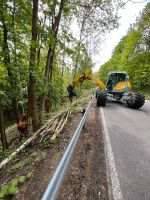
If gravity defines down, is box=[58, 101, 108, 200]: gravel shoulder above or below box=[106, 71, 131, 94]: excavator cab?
below

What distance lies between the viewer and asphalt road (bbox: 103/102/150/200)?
9.76 feet

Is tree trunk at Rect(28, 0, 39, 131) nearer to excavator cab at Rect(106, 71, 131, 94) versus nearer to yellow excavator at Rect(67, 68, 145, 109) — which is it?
yellow excavator at Rect(67, 68, 145, 109)

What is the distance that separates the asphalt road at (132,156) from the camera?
2.97 meters

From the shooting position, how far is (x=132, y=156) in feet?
14.0

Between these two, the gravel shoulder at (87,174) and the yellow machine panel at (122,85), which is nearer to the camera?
the gravel shoulder at (87,174)

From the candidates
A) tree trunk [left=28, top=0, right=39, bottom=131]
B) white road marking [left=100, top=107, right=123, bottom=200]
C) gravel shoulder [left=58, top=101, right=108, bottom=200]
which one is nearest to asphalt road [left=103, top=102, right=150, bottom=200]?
white road marking [left=100, top=107, right=123, bottom=200]

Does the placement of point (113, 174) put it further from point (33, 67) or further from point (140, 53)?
point (140, 53)

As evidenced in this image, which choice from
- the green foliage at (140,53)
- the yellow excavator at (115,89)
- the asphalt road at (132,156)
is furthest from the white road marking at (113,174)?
the green foliage at (140,53)

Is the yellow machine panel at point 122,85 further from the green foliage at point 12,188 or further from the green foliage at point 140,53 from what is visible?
the green foliage at point 140,53

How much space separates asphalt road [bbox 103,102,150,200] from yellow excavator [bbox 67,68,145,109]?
3839 mm

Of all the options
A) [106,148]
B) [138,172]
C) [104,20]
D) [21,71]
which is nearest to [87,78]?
[21,71]

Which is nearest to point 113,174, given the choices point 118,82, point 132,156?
point 132,156

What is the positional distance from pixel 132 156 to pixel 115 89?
345 inches

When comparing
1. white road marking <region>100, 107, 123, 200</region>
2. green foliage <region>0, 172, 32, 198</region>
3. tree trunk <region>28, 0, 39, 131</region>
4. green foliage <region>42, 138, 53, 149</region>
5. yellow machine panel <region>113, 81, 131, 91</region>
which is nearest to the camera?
white road marking <region>100, 107, 123, 200</region>
